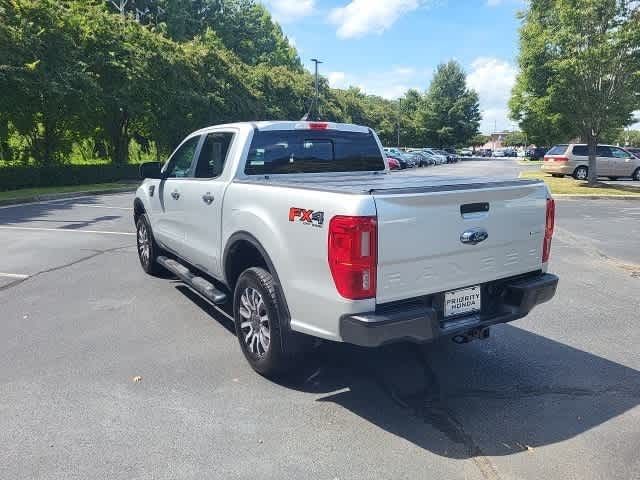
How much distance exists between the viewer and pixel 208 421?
3389mm

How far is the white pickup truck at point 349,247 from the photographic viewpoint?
3150 mm

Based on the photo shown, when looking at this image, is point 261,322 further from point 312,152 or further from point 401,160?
point 401,160

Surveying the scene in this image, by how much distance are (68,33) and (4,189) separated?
23.7ft

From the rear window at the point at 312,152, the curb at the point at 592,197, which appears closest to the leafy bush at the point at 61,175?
the rear window at the point at 312,152

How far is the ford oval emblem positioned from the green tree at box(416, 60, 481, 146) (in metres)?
80.0

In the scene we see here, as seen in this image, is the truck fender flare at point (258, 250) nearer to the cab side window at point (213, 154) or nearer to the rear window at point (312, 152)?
the rear window at point (312, 152)

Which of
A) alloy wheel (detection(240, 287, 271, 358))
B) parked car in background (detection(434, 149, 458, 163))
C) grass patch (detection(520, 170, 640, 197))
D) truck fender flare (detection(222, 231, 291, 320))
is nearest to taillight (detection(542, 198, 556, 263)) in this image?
truck fender flare (detection(222, 231, 291, 320))

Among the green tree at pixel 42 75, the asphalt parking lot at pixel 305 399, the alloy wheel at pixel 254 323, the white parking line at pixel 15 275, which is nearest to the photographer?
the asphalt parking lot at pixel 305 399

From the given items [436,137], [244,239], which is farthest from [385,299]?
[436,137]

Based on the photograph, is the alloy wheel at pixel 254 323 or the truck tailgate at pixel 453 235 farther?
the alloy wheel at pixel 254 323

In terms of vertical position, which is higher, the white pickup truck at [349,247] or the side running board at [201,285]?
the white pickup truck at [349,247]

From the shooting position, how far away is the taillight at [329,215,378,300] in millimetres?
3061

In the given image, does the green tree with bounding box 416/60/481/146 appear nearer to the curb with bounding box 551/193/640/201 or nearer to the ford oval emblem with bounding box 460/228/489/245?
the curb with bounding box 551/193/640/201

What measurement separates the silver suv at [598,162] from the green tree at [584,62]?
4.83 m
